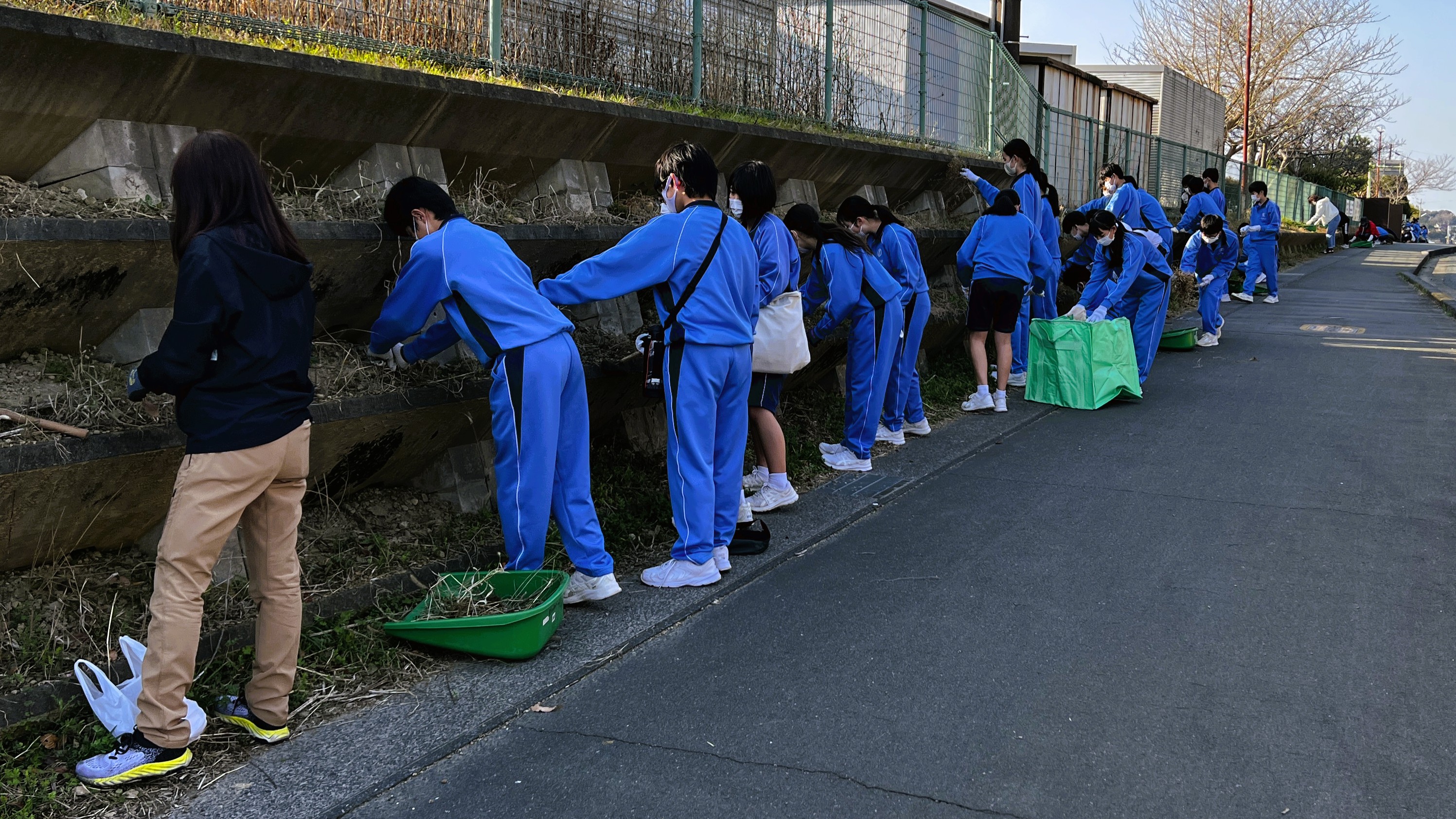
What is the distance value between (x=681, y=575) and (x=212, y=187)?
2.69 m

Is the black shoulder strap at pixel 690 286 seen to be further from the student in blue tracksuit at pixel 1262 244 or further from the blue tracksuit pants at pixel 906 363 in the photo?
the student in blue tracksuit at pixel 1262 244

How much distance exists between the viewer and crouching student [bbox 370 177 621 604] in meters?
4.55

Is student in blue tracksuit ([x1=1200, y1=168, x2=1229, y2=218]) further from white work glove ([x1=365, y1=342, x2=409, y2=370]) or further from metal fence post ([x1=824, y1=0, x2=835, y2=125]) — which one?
white work glove ([x1=365, y1=342, x2=409, y2=370])

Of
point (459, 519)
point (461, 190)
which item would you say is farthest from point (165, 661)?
point (461, 190)

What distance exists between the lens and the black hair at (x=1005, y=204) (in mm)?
9469

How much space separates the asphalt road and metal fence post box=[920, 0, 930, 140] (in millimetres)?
4995

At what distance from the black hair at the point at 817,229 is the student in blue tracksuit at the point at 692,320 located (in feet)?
5.93

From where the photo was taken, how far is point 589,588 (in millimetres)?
5016

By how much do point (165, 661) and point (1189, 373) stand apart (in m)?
10.7

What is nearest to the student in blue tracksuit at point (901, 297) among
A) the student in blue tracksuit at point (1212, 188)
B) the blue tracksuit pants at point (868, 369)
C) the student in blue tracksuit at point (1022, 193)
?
the blue tracksuit pants at point (868, 369)

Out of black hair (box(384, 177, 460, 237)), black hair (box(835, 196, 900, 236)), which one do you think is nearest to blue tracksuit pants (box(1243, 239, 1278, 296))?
black hair (box(835, 196, 900, 236))

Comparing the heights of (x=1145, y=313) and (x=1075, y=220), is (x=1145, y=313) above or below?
below

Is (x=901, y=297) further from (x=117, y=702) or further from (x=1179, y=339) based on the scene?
(x=1179, y=339)

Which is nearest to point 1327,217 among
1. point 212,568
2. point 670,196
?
point 670,196
